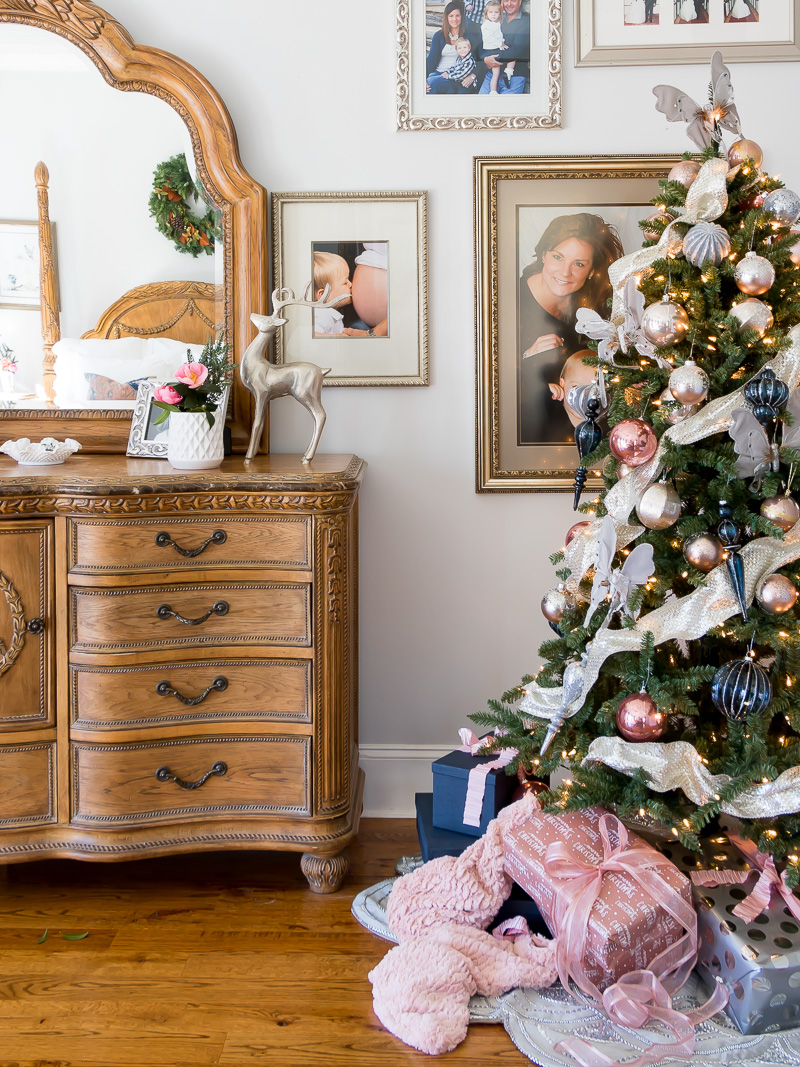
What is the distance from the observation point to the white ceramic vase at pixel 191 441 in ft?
7.05

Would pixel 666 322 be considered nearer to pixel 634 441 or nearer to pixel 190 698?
pixel 634 441

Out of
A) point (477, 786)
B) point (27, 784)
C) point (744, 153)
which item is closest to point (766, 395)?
point (744, 153)

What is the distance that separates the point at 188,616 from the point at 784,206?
4.98 feet

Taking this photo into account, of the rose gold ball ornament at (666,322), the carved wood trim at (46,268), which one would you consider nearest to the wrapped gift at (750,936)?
the rose gold ball ornament at (666,322)

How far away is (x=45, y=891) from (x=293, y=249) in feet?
5.92

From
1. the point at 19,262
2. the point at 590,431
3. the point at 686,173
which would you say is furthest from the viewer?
the point at 19,262

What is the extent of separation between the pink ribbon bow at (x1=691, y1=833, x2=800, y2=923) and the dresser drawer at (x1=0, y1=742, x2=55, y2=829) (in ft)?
4.66

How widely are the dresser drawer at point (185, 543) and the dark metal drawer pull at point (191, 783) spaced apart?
471mm

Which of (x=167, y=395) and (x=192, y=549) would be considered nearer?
(x=192, y=549)

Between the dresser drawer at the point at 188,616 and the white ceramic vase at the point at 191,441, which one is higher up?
the white ceramic vase at the point at 191,441

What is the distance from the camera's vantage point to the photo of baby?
2.50 m

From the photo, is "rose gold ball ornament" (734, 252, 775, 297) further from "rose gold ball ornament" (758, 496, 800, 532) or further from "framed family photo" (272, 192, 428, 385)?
"framed family photo" (272, 192, 428, 385)

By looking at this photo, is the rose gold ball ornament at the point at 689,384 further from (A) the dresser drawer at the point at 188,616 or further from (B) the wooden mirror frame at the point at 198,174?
(B) the wooden mirror frame at the point at 198,174

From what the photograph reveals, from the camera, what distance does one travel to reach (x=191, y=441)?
2.15 metres
